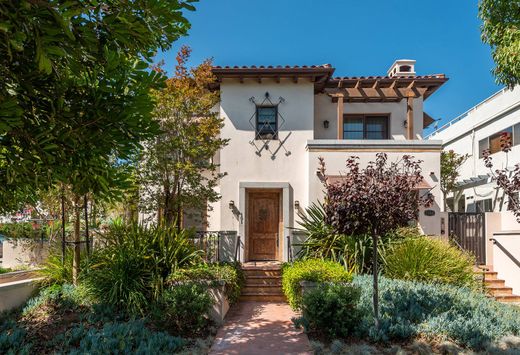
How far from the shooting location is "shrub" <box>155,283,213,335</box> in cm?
767

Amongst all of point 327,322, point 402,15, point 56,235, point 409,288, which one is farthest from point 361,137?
point 56,235

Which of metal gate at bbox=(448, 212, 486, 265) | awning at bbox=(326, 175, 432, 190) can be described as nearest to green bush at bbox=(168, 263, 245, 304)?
awning at bbox=(326, 175, 432, 190)

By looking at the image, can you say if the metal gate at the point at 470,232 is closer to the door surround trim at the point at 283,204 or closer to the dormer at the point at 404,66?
the door surround trim at the point at 283,204

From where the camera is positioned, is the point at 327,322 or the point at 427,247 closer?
the point at 327,322

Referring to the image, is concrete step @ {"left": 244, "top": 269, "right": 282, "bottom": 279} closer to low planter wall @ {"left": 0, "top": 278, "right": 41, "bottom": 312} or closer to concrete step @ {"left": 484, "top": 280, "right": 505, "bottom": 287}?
low planter wall @ {"left": 0, "top": 278, "right": 41, "bottom": 312}

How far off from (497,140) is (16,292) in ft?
75.4

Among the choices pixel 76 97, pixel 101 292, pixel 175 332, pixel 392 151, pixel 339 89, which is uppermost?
pixel 339 89

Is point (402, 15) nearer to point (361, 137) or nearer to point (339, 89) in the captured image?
point (339, 89)

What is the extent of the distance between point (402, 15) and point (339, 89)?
3652 millimetres

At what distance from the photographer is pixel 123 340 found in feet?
21.9

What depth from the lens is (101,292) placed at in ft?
28.9

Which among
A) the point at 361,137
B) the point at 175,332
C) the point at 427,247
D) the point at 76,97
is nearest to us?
the point at 76,97

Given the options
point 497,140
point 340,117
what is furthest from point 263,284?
point 497,140

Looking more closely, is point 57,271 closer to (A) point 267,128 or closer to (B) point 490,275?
(A) point 267,128
